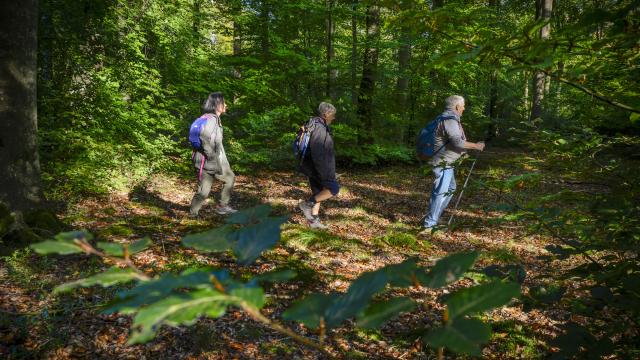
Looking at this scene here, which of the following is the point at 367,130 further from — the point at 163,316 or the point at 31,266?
the point at 163,316

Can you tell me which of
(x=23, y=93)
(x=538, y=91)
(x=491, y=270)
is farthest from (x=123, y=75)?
(x=538, y=91)

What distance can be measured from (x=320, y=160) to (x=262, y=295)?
16.8ft

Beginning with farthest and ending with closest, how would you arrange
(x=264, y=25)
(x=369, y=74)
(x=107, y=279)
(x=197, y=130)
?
(x=369, y=74)
(x=264, y=25)
(x=197, y=130)
(x=107, y=279)

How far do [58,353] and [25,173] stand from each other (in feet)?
9.05

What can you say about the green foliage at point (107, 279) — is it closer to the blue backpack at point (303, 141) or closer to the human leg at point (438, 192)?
the blue backpack at point (303, 141)

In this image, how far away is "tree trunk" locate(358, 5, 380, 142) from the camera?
34.1 feet

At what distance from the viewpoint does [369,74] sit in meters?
10.6

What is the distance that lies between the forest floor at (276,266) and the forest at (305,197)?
0.08ft

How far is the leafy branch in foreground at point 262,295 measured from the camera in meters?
0.59

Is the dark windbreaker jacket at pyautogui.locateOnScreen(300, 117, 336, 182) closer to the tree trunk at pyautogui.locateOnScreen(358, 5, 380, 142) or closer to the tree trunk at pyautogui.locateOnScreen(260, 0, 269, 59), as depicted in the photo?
the tree trunk at pyautogui.locateOnScreen(358, 5, 380, 142)

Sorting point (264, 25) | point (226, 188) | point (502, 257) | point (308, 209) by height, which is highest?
point (264, 25)

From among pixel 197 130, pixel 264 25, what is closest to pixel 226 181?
pixel 197 130

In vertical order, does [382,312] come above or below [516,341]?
above

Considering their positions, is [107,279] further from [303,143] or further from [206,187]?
[206,187]
